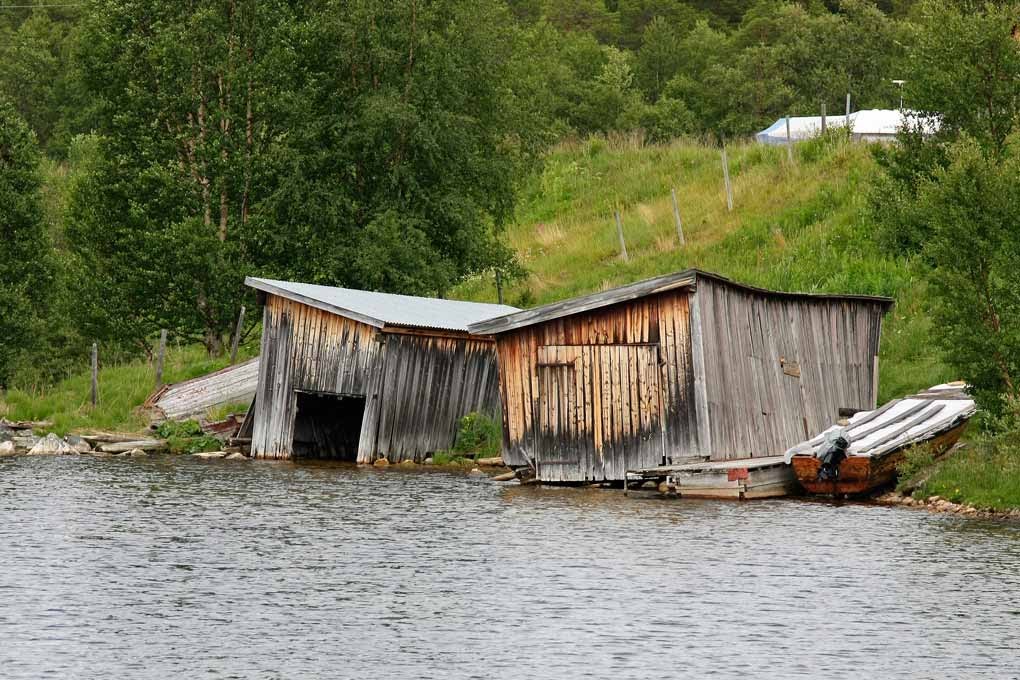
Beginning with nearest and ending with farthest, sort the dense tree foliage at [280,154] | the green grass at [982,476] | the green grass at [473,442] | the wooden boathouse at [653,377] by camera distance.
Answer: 1. the green grass at [982,476]
2. the wooden boathouse at [653,377]
3. the green grass at [473,442]
4. the dense tree foliage at [280,154]

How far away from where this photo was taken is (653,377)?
1204 inches

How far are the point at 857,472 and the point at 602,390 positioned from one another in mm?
5385

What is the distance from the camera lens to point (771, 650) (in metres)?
17.2

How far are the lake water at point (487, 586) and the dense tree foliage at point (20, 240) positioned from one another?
53.0 ft

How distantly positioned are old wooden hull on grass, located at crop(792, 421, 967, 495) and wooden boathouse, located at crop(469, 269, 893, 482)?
1.85m

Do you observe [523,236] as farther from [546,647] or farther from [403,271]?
[546,647]

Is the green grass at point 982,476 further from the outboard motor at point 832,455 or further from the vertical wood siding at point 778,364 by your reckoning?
the vertical wood siding at point 778,364

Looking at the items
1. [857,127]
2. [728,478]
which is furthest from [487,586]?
[857,127]

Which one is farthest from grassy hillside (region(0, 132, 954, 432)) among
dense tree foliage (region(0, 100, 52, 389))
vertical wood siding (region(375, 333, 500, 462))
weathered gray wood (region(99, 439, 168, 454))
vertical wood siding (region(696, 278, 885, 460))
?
vertical wood siding (region(375, 333, 500, 462))

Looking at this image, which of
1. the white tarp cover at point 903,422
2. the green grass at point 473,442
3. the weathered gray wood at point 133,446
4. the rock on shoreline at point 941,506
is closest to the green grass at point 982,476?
the rock on shoreline at point 941,506

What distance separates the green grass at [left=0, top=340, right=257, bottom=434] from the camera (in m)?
39.5

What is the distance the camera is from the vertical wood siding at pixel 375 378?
35688mm

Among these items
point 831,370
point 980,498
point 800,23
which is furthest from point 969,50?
point 800,23

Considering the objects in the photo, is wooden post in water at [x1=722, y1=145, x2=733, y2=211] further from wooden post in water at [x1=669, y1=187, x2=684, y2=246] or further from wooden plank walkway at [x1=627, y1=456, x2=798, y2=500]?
wooden plank walkway at [x1=627, y1=456, x2=798, y2=500]
